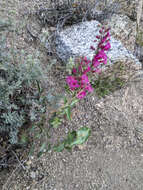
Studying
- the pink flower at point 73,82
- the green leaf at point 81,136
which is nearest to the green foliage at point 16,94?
the pink flower at point 73,82

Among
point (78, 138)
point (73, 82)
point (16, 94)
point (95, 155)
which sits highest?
point (73, 82)

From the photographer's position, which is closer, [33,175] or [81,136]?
[81,136]

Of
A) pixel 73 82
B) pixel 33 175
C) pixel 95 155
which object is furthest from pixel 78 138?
pixel 95 155

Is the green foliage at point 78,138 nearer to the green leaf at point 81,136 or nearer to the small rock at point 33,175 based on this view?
the green leaf at point 81,136

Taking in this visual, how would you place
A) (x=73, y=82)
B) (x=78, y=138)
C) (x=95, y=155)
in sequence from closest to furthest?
(x=78, y=138), (x=73, y=82), (x=95, y=155)

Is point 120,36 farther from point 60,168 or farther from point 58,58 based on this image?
point 60,168

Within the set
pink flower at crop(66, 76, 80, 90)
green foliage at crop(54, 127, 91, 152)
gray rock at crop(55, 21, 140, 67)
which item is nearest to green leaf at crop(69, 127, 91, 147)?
green foliage at crop(54, 127, 91, 152)

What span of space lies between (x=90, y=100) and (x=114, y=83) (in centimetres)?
41

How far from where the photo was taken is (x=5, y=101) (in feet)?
4.73

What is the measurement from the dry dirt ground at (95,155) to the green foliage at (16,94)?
1.07 ft

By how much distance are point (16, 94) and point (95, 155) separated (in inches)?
35.1

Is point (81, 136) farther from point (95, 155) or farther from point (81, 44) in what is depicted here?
point (81, 44)

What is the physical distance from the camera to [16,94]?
1.64 m

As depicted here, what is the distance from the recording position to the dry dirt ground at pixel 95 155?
1620mm
